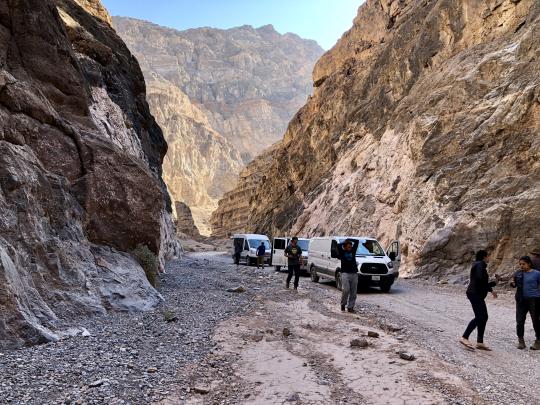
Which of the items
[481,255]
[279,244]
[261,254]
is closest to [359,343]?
[481,255]

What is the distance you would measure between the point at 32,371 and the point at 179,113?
17492cm

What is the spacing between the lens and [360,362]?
6.63 meters

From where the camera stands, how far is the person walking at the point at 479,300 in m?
7.86

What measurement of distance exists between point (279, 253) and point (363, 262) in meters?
10.2

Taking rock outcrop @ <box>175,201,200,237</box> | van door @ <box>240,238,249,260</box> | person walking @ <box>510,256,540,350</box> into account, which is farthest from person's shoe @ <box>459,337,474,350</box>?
rock outcrop @ <box>175,201,200,237</box>

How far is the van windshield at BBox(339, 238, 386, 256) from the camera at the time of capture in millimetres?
16489

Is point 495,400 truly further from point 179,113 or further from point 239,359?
point 179,113

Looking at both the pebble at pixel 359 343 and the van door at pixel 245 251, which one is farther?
the van door at pixel 245 251

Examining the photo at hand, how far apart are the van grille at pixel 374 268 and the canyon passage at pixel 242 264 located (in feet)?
2.66

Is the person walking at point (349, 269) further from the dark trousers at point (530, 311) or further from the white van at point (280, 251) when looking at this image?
the white van at point (280, 251)

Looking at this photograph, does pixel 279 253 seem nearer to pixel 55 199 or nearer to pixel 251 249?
pixel 251 249

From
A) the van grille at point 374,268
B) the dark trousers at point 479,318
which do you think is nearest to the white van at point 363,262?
the van grille at point 374,268

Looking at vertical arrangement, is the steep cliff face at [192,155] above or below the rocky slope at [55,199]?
above

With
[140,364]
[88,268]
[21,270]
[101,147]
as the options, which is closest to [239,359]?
[140,364]
